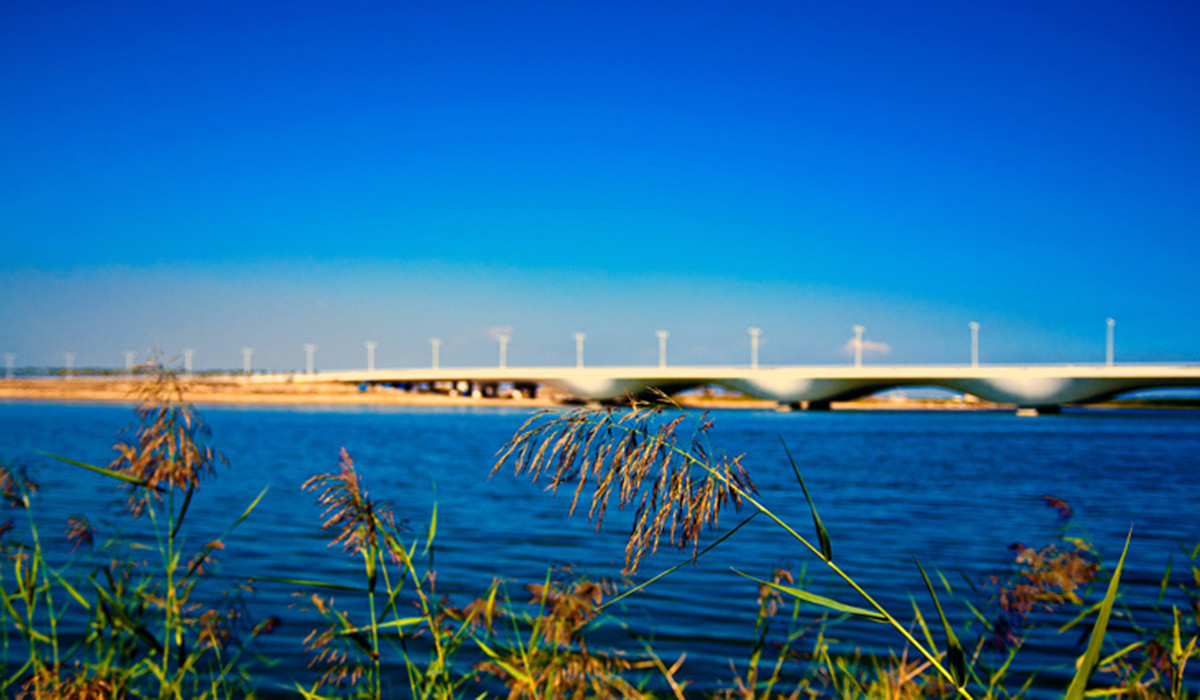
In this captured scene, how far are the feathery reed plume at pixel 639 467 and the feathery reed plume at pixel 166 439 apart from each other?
1.55 m

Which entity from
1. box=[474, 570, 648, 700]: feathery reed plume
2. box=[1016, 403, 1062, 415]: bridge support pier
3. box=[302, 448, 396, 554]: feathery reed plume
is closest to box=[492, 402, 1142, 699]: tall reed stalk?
box=[302, 448, 396, 554]: feathery reed plume

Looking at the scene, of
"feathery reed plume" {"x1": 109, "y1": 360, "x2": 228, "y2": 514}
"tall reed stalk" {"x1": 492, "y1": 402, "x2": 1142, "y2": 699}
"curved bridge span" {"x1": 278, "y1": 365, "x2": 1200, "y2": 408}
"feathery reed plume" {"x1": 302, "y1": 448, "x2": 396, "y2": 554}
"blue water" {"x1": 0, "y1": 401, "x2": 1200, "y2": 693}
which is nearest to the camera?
"tall reed stalk" {"x1": 492, "y1": 402, "x2": 1142, "y2": 699}

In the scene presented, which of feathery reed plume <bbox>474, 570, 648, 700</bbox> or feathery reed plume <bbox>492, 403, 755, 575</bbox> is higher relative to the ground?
feathery reed plume <bbox>492, 403, 755, 575</bbox>

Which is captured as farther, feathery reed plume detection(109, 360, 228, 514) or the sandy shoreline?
the sandy shoreline

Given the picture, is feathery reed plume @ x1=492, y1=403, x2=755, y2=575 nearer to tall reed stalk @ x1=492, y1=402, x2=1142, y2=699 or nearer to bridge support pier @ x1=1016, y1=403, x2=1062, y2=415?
tall reed stalk @ x1=492, y1=402, x2=1142, y2=699

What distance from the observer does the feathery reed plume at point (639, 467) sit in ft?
9.09

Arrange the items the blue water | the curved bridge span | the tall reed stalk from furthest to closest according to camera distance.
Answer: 1. the curved bridge span
2. the blue water
3. the tall reed stalk

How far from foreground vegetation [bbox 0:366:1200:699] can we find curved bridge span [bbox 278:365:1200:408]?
65321mm

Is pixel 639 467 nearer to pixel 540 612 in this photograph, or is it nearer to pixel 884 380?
pixel 540 612

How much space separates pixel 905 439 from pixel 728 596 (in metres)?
35.0

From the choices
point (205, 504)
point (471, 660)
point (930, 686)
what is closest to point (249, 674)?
point (471, 660)

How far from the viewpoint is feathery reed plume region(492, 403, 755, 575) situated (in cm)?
277

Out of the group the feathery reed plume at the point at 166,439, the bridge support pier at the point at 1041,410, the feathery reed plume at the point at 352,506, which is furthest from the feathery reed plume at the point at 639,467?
the bridge support pier at the point at 1041,410

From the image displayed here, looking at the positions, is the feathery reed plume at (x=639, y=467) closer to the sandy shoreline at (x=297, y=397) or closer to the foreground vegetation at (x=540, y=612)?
the foreground vegetation at (x=540, y=612)
